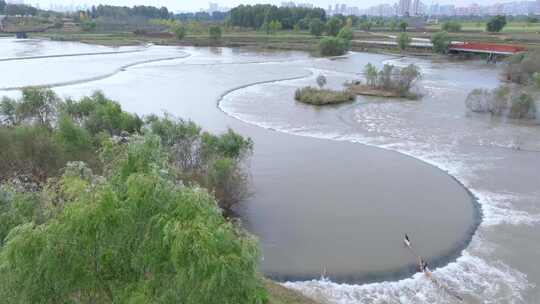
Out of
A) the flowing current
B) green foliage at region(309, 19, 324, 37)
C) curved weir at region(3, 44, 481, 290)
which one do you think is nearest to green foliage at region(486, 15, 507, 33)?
green foliage at region(309, 19, 324, 37)

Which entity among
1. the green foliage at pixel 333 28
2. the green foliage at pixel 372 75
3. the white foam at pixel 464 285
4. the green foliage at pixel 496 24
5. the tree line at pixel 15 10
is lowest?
the white foam at pixel 464 285

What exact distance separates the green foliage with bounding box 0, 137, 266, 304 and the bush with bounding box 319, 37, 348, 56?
103 m

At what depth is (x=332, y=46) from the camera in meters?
107

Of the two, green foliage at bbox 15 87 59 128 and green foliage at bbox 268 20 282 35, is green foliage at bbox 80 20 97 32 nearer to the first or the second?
green foliage at bbox 268 20 282 35

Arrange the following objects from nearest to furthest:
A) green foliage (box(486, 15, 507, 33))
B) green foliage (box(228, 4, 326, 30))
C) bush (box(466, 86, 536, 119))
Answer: bush (box(466, 86, 536, 119)) < green foliage (box(486, 15, 507, 33)) < green foliage (box(228, 4, 326, 30))

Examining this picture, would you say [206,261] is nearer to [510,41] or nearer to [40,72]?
[40,72]

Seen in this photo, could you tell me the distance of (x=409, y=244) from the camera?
76.6 ft

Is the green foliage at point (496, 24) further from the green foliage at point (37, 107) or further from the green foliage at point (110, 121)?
the green foliage at point (37, 107)

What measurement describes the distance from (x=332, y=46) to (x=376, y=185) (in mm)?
81189

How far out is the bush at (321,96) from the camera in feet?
183

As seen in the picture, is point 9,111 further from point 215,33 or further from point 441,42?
point 215,33

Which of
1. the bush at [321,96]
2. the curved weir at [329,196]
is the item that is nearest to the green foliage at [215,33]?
the curved weir at [329,196]

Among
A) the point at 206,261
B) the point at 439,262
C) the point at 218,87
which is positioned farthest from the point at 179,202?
the point at 218,87

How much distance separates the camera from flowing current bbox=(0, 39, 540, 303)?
21.0 m
